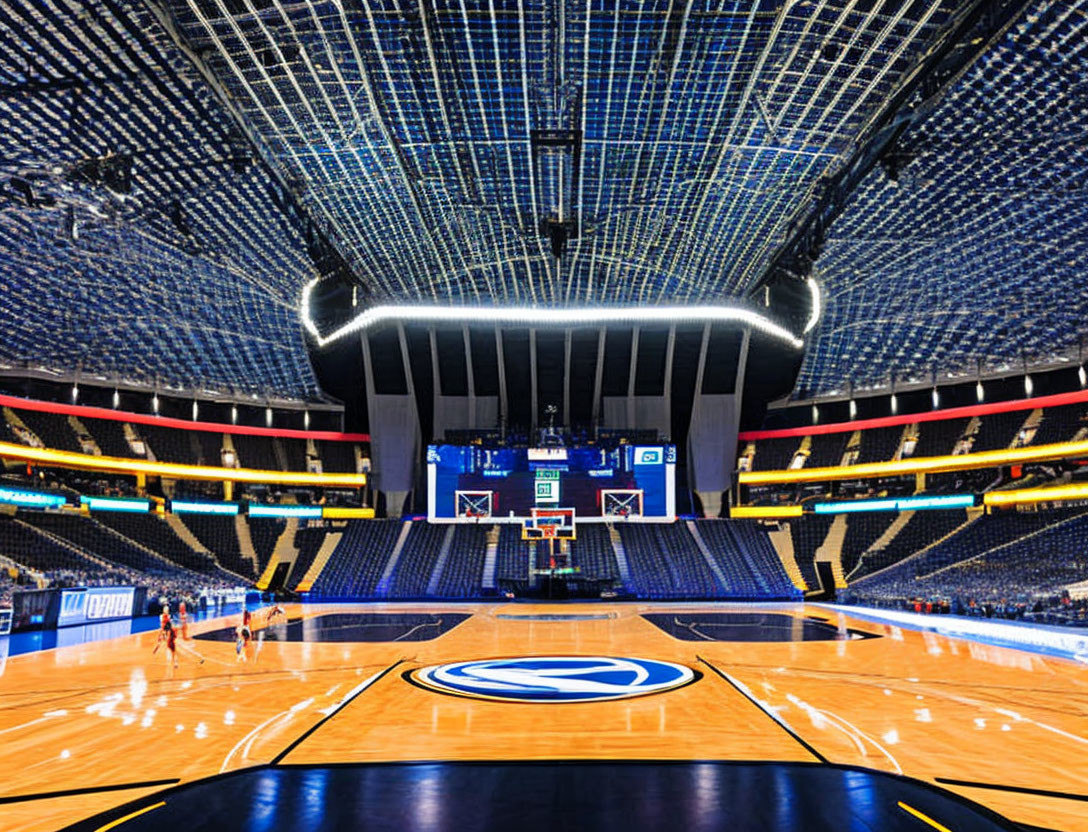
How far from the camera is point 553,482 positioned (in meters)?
44.7

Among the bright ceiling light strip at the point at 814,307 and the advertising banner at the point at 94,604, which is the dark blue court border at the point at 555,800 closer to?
the advertising banner at the point at 94,604

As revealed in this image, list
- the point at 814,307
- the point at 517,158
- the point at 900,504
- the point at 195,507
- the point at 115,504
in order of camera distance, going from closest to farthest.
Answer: the point at 517,158 → the point at 814,307 → the point at 115,504 → the point at 900,504 → the point at 195,507

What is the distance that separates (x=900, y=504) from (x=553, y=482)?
22875 millimetres

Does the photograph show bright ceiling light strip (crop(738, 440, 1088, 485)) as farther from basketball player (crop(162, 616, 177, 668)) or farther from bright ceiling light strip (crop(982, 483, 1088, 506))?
basketball player (crop(162, 616, 177, 668))

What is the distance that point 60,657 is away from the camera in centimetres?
1984

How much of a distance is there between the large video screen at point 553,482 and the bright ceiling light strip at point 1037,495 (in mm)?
19391

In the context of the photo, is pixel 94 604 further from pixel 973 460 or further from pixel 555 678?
pixel 973 460

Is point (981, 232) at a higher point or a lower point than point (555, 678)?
higher

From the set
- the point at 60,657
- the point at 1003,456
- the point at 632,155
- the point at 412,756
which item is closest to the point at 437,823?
the point at 412,756

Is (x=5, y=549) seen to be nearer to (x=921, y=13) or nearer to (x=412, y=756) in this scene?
(x=412, y=756)

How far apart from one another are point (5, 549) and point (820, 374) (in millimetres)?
50123

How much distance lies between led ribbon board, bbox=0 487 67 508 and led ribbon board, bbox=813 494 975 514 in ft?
159

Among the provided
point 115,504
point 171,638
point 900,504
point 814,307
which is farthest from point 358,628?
point 900,504

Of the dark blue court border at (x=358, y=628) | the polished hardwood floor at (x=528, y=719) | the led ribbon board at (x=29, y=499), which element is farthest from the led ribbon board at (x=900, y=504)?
the led ribbon board at (x=29, y=499)
